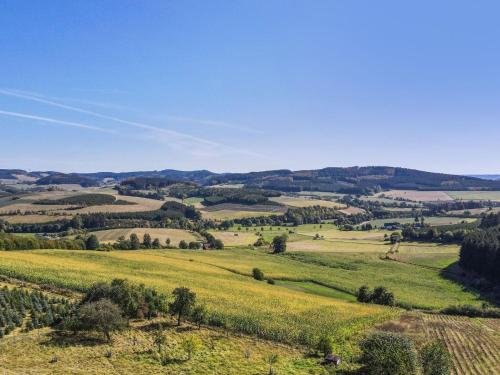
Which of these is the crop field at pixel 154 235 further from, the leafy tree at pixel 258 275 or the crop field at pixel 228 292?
the leafy tree at pixel 258 275

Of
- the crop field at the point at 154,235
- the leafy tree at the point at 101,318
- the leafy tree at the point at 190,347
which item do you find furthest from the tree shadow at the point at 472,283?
the crop field at the point at 154,235

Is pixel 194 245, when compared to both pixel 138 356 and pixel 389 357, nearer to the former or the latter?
pixel 138 356

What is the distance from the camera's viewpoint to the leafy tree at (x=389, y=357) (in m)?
47.7

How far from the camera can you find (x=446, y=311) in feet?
288

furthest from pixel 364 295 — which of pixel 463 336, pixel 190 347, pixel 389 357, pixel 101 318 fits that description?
pixel 101 318

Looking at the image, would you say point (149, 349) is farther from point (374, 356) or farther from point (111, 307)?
point (374, 356)

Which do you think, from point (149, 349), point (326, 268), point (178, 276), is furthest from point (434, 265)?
point (149, 349)

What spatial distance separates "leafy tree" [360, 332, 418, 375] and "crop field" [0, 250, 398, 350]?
599cm

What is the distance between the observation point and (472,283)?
120 meters

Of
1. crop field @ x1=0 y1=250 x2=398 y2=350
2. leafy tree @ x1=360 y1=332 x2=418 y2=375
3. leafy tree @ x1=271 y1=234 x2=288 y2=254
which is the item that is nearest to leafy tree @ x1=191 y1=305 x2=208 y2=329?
crop field @ x1=0 y1=250 x2=398 y2=350

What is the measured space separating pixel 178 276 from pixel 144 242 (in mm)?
65864

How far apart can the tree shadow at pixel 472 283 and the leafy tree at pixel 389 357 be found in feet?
196

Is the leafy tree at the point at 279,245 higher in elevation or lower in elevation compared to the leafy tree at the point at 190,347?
lower

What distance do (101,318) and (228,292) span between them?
119 ft
